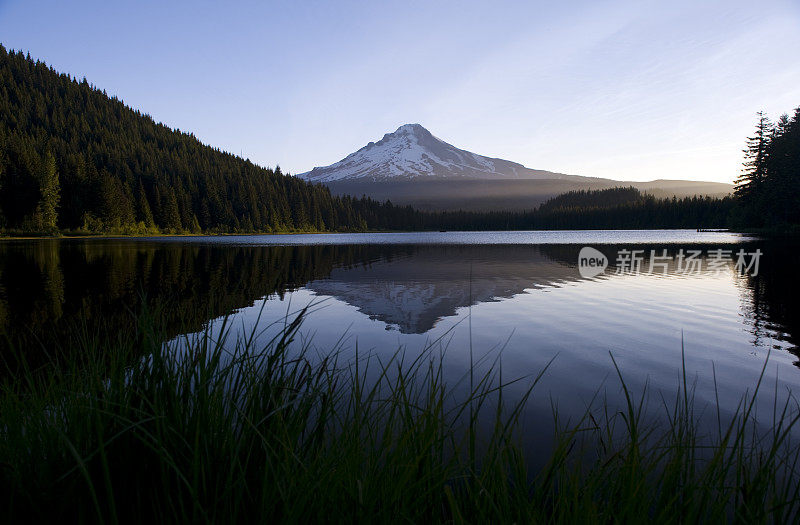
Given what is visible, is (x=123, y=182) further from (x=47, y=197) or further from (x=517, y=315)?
(x=517, y=315)

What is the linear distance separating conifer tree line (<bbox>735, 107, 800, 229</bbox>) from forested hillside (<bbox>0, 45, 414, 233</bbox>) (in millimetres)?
120345

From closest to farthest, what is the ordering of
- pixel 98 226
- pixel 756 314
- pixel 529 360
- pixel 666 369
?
1. pixel 666 369
2. pixel 529 360
3. pixel 756 314
4. pixel 98 226

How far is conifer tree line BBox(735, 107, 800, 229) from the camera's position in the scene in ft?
202

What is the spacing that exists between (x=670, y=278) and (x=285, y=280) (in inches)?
696

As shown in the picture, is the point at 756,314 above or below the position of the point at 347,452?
below

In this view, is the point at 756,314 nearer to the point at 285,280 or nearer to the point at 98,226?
the point at 285,280

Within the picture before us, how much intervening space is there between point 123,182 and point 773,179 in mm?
133641

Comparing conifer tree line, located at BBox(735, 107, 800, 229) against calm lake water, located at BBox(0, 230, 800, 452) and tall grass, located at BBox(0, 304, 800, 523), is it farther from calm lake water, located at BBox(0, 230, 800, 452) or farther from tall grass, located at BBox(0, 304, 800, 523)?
tall grass, located at BBox(0, 304, 800, 523)

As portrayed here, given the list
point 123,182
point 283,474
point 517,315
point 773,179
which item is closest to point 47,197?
point 123,182

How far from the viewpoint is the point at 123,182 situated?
339 feet

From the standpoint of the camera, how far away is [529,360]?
7426mm

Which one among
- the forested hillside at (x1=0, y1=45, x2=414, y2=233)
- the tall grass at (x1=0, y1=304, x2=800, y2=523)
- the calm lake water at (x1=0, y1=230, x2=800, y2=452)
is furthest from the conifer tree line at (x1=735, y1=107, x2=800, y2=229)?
the forested hillside at (x1=0, y1=45, x2=414, y2=233)

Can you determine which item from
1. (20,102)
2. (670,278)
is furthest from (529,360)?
(20,102)

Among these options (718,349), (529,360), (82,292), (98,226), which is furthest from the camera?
A: (98,226)
